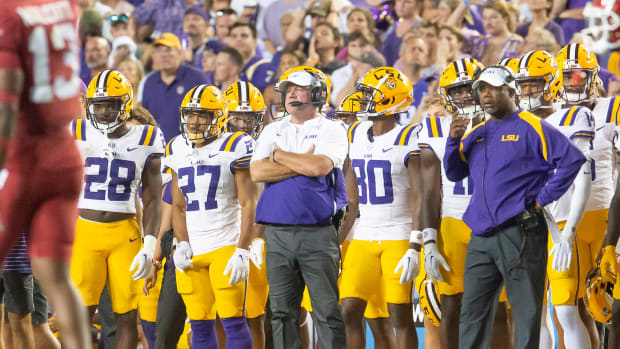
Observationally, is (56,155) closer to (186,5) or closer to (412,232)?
(412,232)

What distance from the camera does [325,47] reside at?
1022cm

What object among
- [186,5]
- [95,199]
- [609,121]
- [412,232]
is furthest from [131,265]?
[186,5]

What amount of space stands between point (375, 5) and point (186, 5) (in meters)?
2.37

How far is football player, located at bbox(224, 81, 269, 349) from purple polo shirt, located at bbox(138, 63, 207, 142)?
194 centimetres

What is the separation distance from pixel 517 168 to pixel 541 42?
3712 millimetres

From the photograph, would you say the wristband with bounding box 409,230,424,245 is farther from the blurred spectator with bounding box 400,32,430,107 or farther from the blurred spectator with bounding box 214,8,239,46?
the blurred spectator with bounding box 214,8,239,46

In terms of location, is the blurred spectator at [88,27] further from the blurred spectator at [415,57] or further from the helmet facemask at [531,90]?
the helmet facemask at [531,90]

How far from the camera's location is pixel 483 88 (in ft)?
17.6

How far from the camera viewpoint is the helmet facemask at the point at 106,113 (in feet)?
21.7

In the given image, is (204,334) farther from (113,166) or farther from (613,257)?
(613,257)

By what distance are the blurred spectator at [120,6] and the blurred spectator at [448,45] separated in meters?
4.57

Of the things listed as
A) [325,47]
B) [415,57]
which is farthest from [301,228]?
[325,47]

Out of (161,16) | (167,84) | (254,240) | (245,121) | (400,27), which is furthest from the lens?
(161,16)

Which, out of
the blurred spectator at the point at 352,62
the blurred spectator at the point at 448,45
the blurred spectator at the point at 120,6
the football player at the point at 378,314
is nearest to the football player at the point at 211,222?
the football player at the point at 378,314
